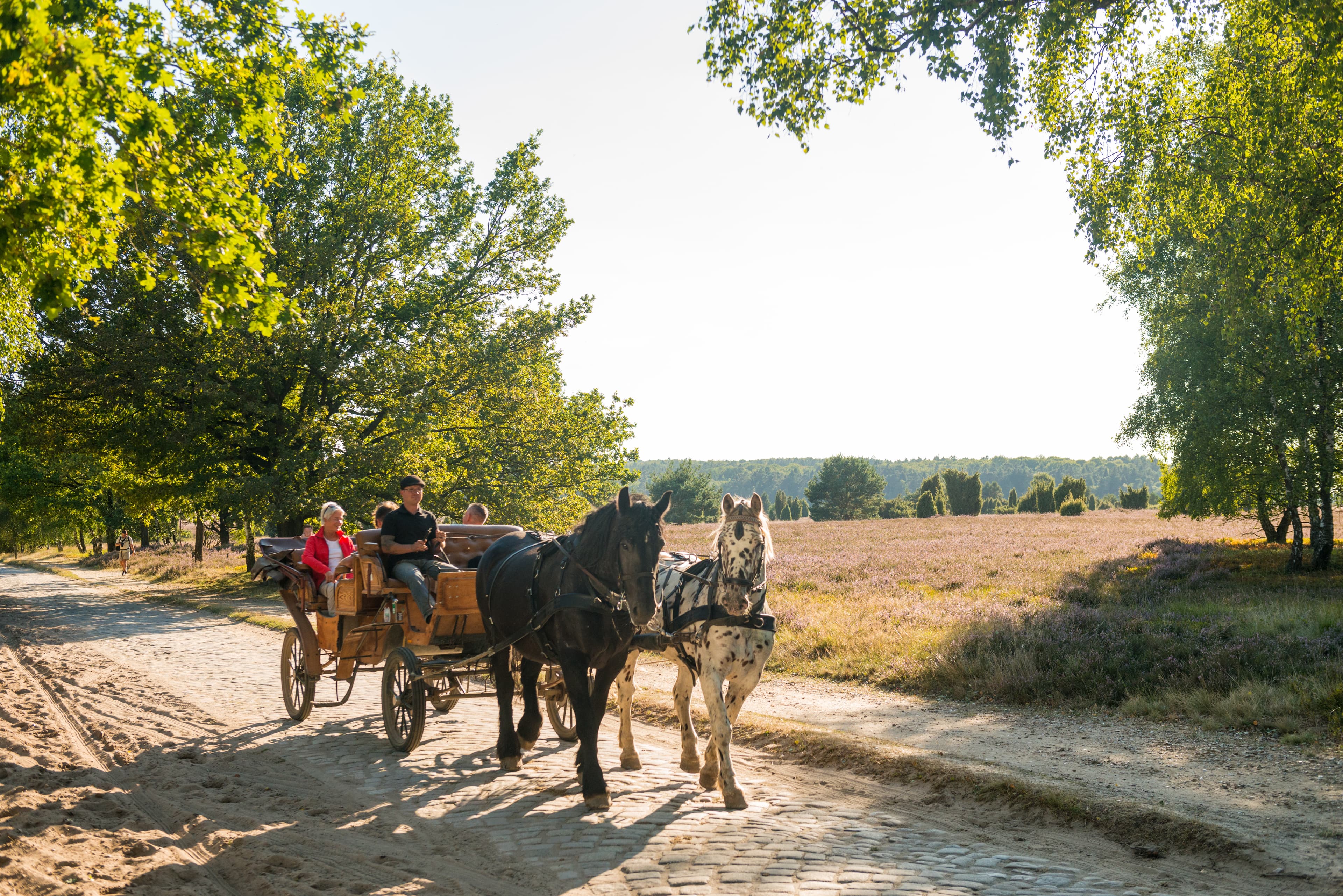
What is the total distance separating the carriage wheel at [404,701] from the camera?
776 cm

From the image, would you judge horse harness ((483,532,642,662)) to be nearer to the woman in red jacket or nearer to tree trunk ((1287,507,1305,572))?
the woman in red jacket

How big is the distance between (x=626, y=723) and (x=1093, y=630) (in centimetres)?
886

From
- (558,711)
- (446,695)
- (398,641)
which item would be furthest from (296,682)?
(558,711)

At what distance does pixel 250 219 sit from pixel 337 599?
3.94 meters

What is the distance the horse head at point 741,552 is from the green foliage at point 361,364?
1831 centimetres

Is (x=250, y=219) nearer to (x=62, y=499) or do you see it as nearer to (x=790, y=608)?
(x=790, y=608)

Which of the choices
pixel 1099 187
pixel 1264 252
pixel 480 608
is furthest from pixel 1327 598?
pixel 480 608

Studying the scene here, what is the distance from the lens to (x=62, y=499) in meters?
44.4

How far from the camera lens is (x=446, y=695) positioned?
9.50m

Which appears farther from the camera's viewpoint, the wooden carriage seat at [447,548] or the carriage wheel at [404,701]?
the wooden carriage seat at [447,548]

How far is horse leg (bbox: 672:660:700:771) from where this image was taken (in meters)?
7.25

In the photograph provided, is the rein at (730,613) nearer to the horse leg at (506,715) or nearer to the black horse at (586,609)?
the black horse at (586,609)

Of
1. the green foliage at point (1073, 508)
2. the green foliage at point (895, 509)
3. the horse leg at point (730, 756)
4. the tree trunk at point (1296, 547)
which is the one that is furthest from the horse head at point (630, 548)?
the green foliage at point (895, 509)

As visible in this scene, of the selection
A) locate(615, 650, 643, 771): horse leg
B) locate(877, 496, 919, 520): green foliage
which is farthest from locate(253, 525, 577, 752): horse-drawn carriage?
locate(877, 496, 919, 520): green foliage
